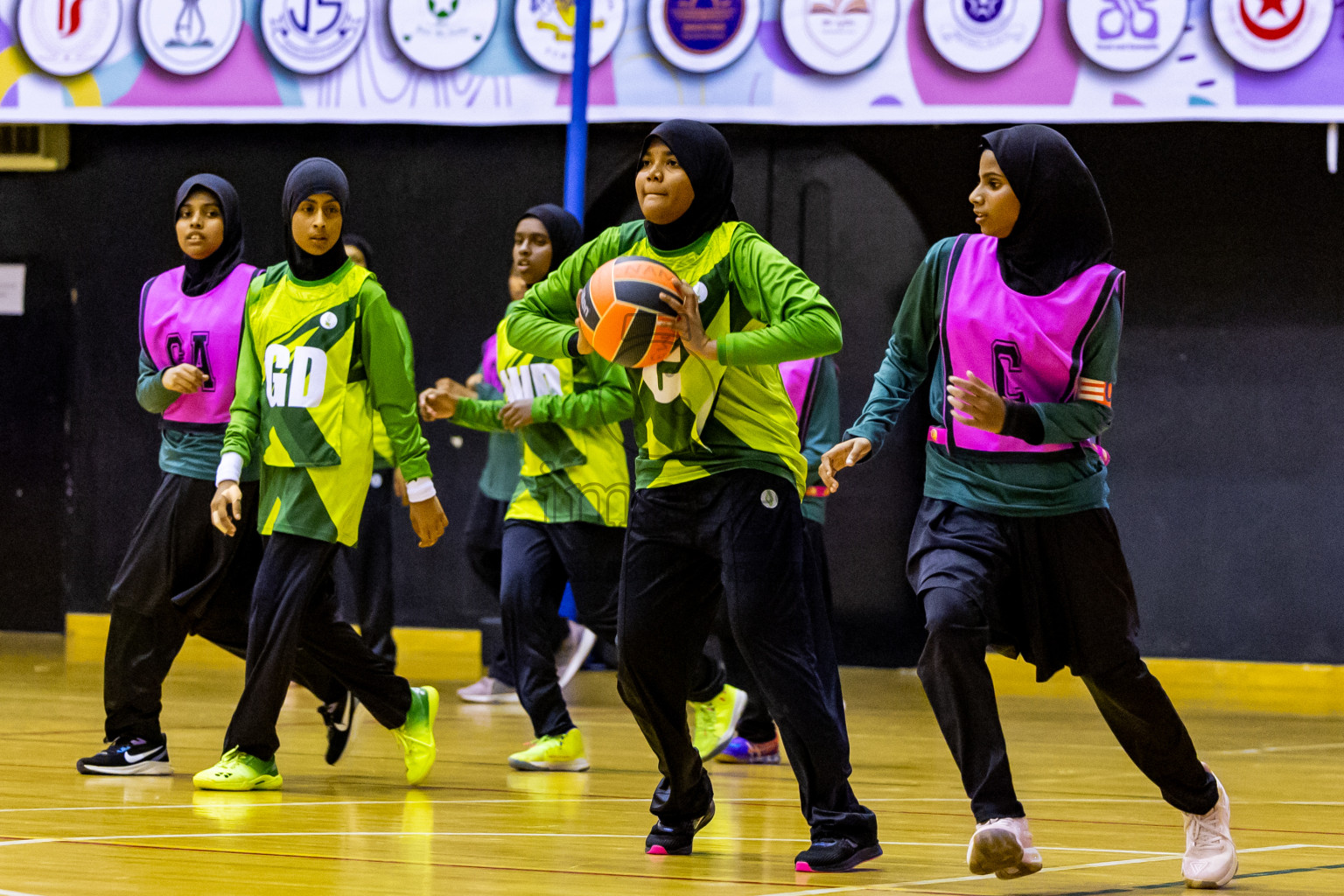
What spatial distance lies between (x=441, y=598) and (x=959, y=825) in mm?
6008

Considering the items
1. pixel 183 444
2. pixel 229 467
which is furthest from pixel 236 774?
pixel 183 444

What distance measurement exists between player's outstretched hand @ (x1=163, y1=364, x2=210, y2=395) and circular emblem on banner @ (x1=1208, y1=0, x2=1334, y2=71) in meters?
5.64

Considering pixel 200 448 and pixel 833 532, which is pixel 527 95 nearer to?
pixel 833 532

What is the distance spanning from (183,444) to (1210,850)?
3.52m

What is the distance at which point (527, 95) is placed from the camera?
31.0 feet

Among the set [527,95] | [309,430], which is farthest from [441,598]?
[309,430]

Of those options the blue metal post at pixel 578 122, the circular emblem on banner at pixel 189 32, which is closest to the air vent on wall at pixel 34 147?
the circular emblem on banner at pixel 189 32

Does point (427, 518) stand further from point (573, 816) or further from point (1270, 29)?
point (1270, 29)

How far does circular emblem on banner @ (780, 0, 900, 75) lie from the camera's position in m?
9.02

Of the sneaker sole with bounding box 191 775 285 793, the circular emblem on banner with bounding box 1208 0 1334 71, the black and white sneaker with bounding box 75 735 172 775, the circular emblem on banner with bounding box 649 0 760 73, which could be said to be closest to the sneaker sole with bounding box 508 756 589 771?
the sneaker sole with bounding box 191 775 285 793

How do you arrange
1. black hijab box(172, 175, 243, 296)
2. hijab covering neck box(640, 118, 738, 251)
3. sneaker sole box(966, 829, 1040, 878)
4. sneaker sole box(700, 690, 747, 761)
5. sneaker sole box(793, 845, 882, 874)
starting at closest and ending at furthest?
sneaker sole box(966, 829, 1040, 878) → sneaker sole box(793, 845, 882, 874) → hijab covering neck box(640, 118, 738, 251) → black hijab box(172, 175, 243, 296) → sneaker sole box(700, 690, 747, 761)

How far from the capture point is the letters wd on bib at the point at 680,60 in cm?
868

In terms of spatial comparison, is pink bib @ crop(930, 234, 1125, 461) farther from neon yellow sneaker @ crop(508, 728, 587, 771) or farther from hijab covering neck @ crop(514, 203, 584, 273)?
hijab covering neck @ crop(514, 203, 584, 273)

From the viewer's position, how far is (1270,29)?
855 centimetres
